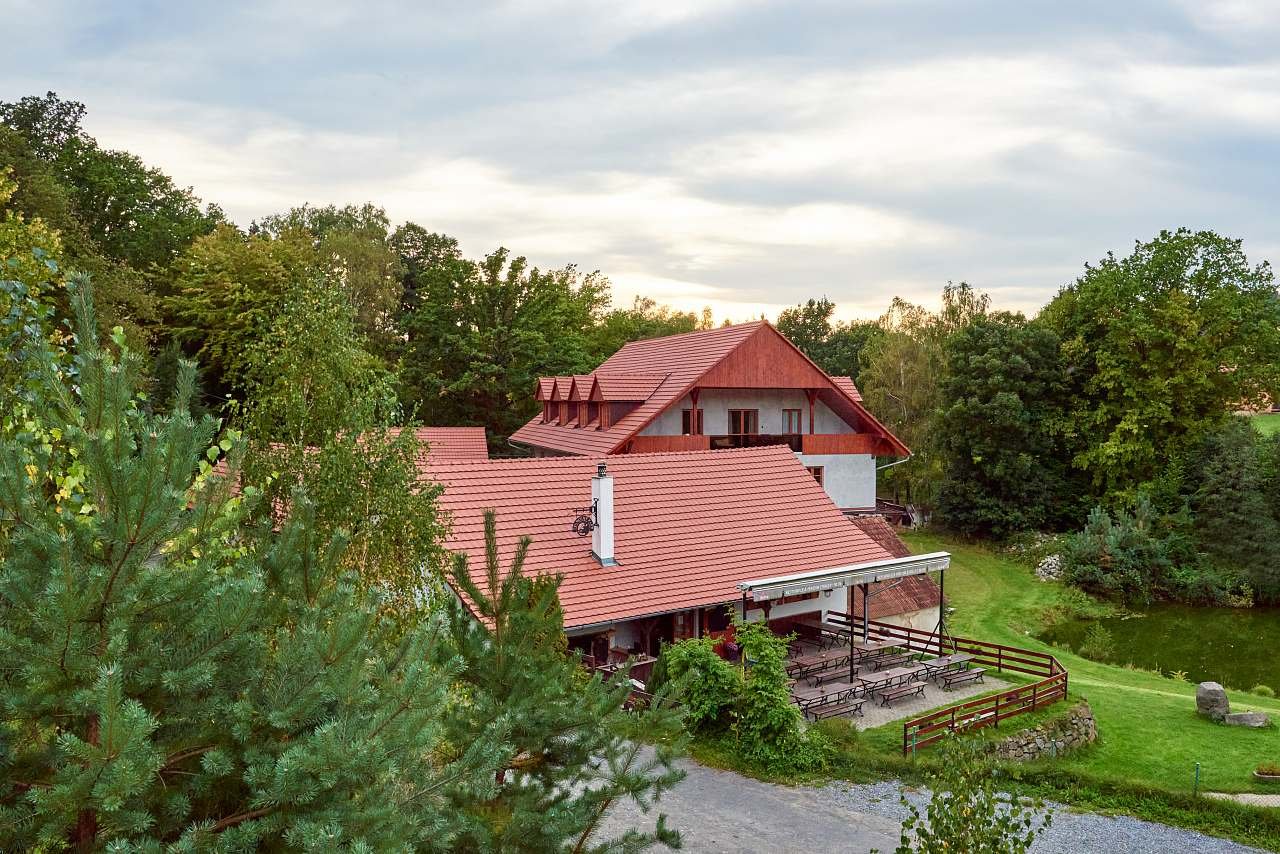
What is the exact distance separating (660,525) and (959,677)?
7.17 metres

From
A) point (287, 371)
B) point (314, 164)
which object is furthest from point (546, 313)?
point (287, 371)

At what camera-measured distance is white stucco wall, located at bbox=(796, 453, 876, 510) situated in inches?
1319

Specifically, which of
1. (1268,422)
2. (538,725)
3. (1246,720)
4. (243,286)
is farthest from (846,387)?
(1268,422)

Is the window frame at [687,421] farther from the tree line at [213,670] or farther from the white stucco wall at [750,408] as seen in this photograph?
the tree line at [213,670]

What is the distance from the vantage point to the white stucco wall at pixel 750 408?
31.4 meters

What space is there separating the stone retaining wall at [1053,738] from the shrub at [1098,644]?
1080 centimetres

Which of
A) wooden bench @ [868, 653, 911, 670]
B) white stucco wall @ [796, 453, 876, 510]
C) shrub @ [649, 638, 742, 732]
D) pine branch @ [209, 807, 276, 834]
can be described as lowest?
wooden bench @ [868, 653, 911, 670]

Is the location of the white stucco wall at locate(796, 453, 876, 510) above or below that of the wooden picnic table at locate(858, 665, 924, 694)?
above

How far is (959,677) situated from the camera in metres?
19.2

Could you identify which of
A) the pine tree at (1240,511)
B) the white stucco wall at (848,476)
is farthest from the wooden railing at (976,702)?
the pine tree at (1240,511)

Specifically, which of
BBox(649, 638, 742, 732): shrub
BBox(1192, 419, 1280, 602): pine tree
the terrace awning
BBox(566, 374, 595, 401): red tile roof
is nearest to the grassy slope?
the terrace awning

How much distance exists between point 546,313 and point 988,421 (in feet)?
68.2

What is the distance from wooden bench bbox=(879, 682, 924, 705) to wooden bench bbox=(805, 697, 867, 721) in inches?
33.9

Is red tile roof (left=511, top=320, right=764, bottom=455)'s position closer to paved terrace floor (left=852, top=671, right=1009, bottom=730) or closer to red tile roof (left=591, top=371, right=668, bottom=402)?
red tile roof (left=591, top=371, right=668, bottom=402)
